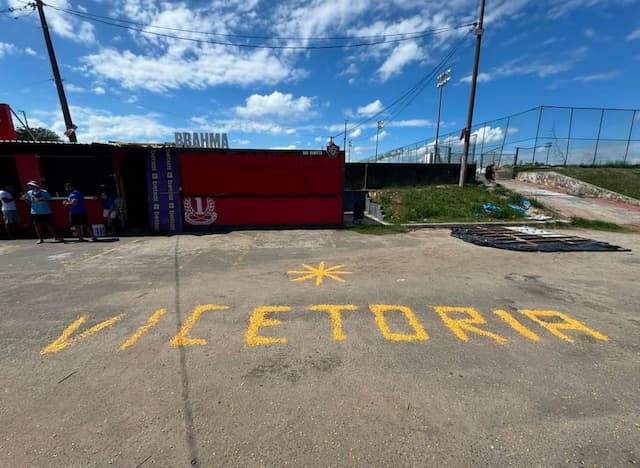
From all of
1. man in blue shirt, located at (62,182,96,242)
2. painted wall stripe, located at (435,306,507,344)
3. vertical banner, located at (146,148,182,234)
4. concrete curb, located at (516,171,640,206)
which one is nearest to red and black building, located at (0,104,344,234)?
vertical banner, located at (146,148,182,234)

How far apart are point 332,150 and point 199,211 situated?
18.6 feet

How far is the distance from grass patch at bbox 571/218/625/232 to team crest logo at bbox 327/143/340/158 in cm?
999

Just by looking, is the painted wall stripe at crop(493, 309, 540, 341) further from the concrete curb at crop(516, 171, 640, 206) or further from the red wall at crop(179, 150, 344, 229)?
the concrete curb at crop(516, 171, 640, 206)

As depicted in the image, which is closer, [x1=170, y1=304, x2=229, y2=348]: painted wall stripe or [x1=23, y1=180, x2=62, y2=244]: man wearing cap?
[x1=170, y1=304, x2=229, y2=348]: painted wall stripe

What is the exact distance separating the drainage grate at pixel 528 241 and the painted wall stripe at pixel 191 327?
771 cm

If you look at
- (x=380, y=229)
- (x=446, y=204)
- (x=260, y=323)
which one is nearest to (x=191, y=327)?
(x=260, y=323)

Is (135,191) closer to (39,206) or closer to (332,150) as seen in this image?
(39,206)

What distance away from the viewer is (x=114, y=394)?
253 centimetres

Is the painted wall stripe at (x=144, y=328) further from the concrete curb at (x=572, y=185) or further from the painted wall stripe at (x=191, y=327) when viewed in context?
the concrete curb at (x=572, y=185)

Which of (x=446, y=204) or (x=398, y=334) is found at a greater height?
(x=446, y=204)

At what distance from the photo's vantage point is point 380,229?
1105cm

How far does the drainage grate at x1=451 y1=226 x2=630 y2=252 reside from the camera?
7875 mm

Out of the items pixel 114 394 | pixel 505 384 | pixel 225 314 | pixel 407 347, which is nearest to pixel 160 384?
pixel 114 394

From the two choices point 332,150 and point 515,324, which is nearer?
point 515,324
